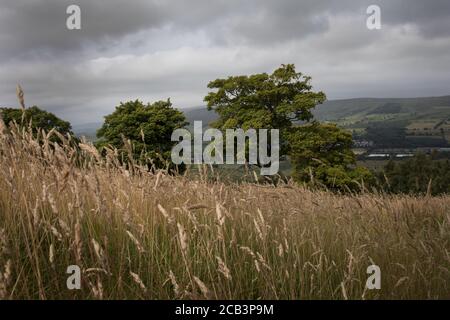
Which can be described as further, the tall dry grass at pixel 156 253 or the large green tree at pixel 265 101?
the large green tree at pixel 265 101

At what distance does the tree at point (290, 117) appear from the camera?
2853 centimetres

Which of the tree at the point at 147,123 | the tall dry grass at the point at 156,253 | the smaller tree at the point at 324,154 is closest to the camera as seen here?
the tall dry grass at the point at 156,253

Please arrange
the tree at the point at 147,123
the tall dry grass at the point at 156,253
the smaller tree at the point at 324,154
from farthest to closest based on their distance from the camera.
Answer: the tree at the point at 147,123, the smaller tree at the point at 324,154, the tall dry grass at the point at 156,253

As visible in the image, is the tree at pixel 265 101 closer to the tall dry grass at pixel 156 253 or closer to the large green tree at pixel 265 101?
the large green tree at pixel 265 101

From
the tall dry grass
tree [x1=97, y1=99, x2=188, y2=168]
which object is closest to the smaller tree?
tree [x1=97, y1=99, x2=188, y2=168]

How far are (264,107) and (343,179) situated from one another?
7844mm

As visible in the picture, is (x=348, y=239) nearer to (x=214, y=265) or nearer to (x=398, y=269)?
(x=398, y=269)

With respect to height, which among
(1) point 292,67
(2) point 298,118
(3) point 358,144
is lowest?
(3) point 358,144

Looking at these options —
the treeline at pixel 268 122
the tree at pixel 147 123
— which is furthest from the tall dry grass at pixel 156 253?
the tree at pixel 147 123

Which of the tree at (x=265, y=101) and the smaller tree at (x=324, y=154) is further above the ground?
the tree at (x=265, y=101)

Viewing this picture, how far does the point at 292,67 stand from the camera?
3036 centimetres

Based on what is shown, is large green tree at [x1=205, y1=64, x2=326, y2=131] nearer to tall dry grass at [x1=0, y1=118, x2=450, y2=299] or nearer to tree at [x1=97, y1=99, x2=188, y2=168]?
tree at [x1=97, y1=99, x2=188, y2=168]

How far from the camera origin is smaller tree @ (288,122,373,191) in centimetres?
2820
